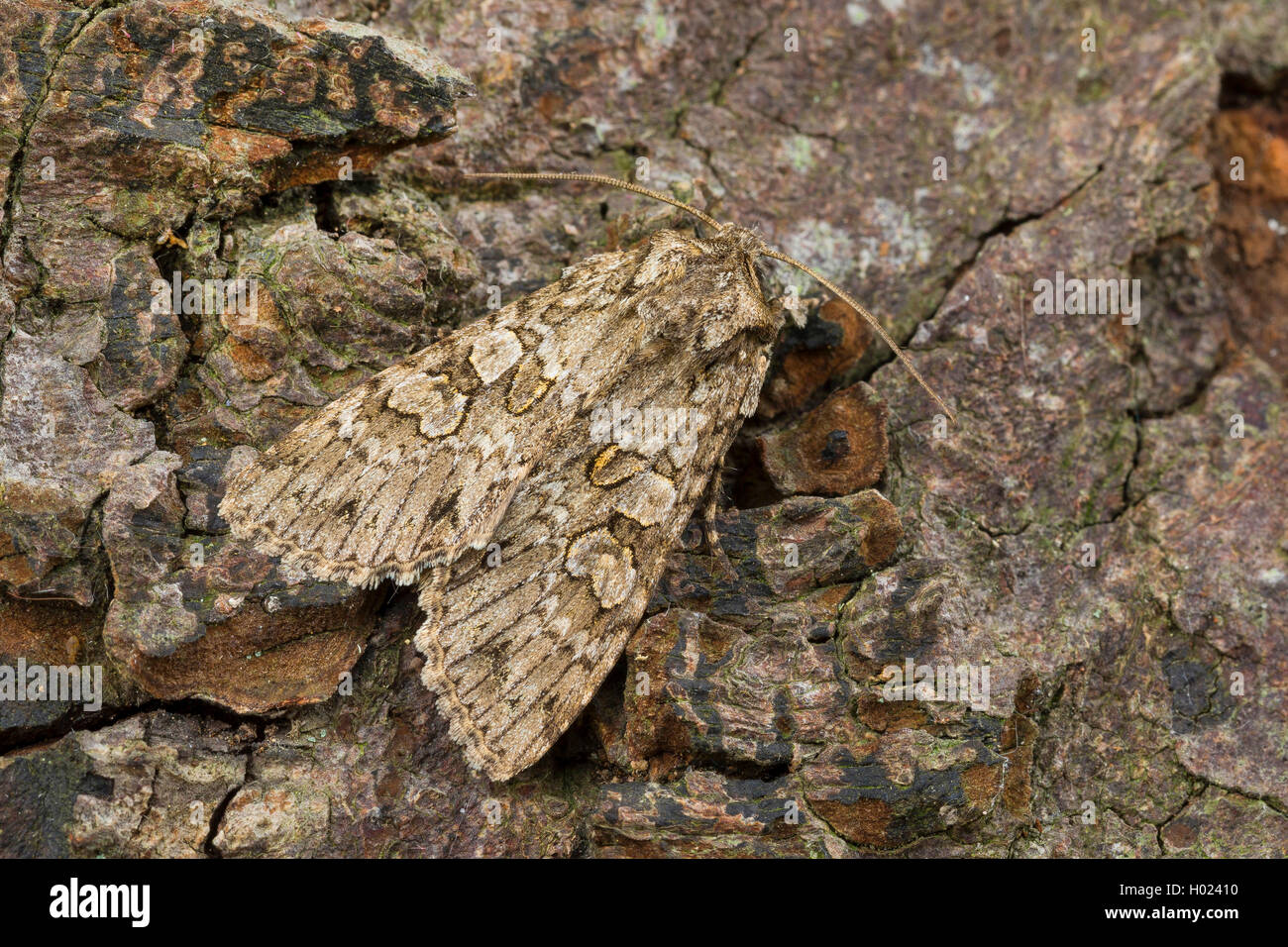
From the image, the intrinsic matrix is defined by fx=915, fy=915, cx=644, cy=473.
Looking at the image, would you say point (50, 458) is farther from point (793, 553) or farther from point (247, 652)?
point (793, 553)

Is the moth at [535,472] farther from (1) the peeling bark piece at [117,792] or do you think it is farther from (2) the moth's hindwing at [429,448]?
(1) the peeling bark piece at [117,792]

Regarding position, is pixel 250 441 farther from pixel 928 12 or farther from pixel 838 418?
pixel 928 12

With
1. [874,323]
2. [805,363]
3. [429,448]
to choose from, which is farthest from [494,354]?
[874,323]

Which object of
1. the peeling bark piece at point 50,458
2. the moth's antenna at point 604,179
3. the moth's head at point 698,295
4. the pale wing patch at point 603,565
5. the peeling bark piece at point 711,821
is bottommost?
the peeling bark piece at point 711,821

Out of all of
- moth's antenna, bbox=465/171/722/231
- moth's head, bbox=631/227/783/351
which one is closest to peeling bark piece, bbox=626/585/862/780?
moth's head, bbox=631/227/783/351

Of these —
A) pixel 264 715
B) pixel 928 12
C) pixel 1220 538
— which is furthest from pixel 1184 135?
pixel 264 715

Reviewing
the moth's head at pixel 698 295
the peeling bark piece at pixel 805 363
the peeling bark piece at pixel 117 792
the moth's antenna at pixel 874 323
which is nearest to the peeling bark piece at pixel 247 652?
the peeling bark piece at pixel 117 792

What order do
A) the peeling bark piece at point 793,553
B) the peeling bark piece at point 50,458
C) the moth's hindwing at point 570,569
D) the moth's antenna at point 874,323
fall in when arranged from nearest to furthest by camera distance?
the peeling bark piece at point 50,458 < the moth's hindwing at point 570,569 < the peeling bark piece at point 793,553 < the moth's antenna at point 874,323
